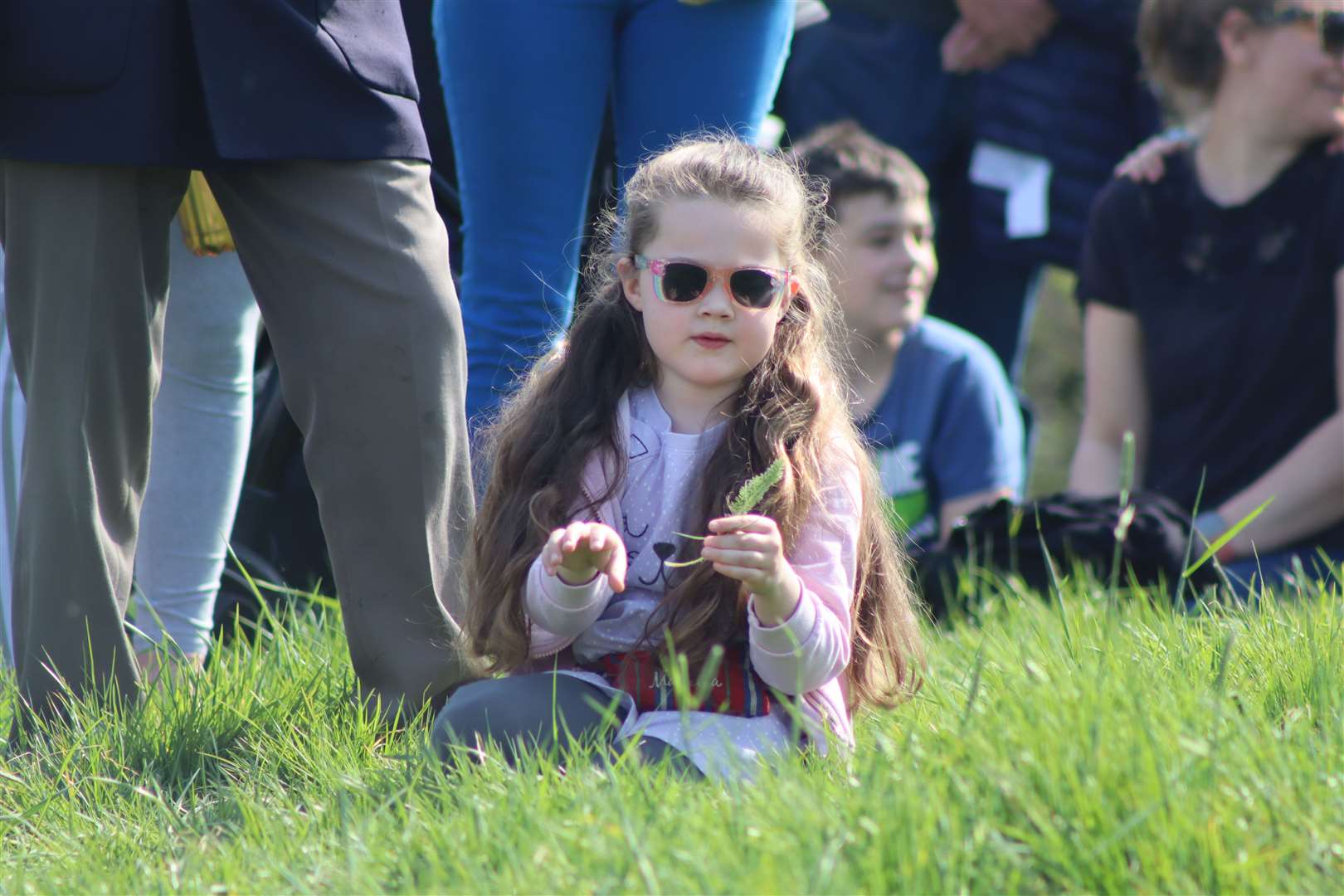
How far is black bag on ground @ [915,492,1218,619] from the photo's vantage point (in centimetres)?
356

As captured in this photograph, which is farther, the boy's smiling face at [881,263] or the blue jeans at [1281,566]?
the boy's smiling face at [881,263]

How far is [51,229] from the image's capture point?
8.10 feet

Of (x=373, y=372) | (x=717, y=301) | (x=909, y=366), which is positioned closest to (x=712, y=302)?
(x=717, y=301)

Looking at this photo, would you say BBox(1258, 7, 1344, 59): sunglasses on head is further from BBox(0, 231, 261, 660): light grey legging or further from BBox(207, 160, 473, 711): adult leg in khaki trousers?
BBox(0, 231, 261, 660): light grey legging

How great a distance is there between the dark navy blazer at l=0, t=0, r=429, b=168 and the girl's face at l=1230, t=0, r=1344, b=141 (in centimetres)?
253

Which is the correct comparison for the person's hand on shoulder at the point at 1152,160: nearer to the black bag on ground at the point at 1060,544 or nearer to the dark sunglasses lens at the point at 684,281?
the black bag on ground at the point at 1060,544

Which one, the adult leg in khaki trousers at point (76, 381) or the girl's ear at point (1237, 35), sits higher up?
the girl's ear at point (1237, 35)

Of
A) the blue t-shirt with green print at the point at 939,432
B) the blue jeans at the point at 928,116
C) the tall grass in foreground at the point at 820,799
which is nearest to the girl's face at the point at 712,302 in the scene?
the tall grass in foreground at the point at 820,799

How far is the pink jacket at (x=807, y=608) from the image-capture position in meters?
2.24

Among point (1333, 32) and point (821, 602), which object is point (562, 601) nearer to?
point (821, 602)

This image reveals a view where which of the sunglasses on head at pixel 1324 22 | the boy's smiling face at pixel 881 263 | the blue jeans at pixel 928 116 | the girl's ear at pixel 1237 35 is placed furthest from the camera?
the blue jeans at pixel 928 116

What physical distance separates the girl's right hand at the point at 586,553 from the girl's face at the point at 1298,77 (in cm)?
267

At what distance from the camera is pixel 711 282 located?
7.88ft

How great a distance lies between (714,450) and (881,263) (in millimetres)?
2219
